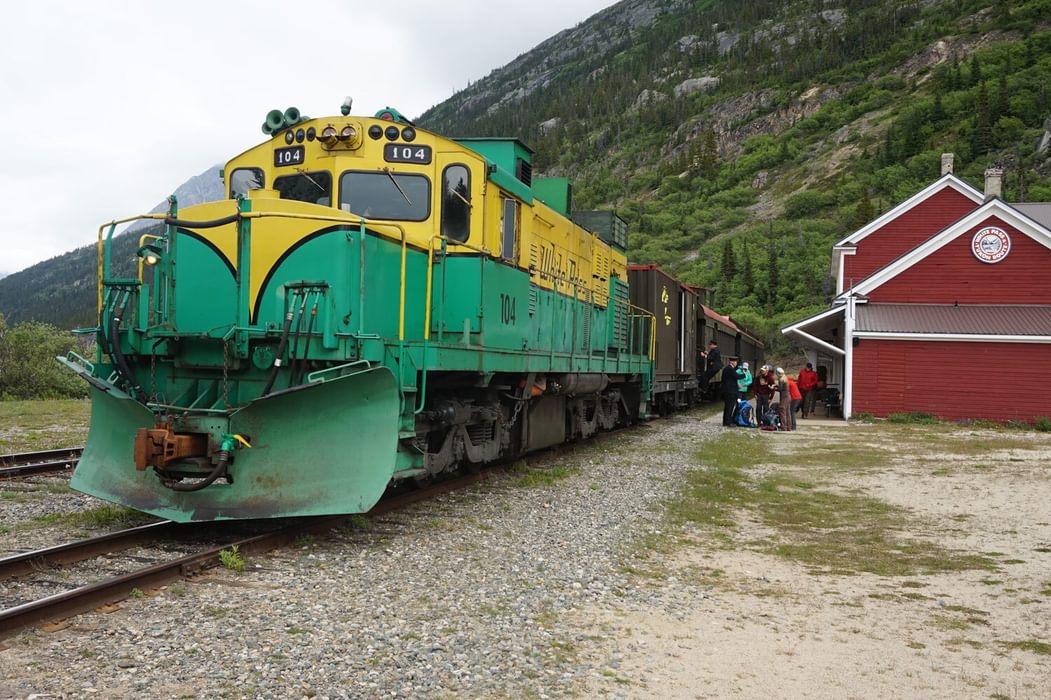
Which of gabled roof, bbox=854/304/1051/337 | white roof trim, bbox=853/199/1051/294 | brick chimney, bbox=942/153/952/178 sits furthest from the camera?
brick chimney, bbox=942/153/952/178

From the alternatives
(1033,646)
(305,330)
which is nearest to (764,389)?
(1033,646)

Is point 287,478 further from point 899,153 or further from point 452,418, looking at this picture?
point 899,153

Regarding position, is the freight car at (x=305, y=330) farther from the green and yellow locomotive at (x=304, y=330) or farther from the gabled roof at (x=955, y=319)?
the gabled roof at (x=955, y=319)

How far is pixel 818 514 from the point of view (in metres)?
8.70

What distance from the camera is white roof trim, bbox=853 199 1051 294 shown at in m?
21.8

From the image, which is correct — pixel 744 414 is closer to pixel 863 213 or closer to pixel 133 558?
pixel 133 558

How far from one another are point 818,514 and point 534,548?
3707 millimetres

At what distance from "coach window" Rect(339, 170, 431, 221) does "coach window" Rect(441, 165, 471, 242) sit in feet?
0.53

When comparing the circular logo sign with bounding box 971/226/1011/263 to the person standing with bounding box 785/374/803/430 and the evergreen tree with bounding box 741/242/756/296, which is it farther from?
the evergreen tree with bounding box 741/242/756/296

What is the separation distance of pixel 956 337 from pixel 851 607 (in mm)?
17959

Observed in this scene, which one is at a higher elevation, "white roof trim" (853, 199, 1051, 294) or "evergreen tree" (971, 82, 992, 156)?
"evergreen tree" (971, 82, 992, 156)

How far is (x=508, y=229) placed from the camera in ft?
28.5

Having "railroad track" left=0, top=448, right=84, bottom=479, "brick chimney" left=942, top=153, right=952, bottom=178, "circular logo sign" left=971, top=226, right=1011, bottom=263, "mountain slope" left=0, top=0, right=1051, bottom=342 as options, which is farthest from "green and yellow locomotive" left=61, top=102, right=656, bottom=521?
"mountain slope" left=0, top=0, right=1051, bottom=342

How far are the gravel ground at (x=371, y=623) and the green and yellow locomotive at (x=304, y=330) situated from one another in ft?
2.11
